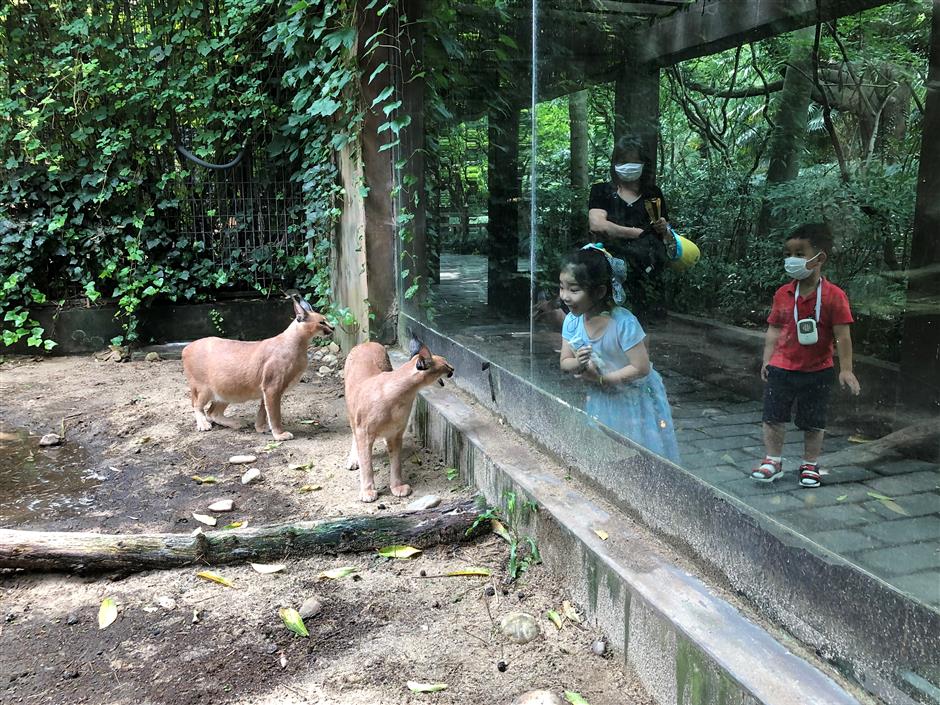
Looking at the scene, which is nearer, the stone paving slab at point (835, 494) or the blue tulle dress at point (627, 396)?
the stone paving slab at point (835, 494)

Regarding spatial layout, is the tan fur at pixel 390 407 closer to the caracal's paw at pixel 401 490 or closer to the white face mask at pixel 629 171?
the caracal's paw at pixel 401 490

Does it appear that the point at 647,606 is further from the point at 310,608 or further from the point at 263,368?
the point at 263,368

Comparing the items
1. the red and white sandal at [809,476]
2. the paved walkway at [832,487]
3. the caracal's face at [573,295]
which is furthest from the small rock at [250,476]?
the red and white sandal at [809,476]

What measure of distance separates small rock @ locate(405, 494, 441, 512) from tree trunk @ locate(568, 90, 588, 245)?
1484mm

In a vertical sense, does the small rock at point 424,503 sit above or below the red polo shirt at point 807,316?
below

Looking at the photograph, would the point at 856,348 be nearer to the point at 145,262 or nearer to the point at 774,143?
the point at 774,143

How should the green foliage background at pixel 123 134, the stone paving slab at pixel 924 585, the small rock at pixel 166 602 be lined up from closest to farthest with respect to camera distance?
1. the stone paving slab at pixel 924 585
2. the small rock at pixel 166 602
3. the green foliage background at pixel 123 134

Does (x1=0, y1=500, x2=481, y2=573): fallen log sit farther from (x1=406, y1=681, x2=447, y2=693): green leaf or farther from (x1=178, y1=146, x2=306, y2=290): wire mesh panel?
(x1=178, y1=146, x2=306, y2=290): wire mesh panel

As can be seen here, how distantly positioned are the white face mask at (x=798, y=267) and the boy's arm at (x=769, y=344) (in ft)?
0.52

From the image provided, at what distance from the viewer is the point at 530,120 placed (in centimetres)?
395

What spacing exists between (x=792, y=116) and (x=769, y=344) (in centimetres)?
65

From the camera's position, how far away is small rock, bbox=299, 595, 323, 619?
2980mm

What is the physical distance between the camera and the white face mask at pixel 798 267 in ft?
6.68

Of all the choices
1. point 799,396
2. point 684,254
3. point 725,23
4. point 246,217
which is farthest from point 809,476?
point 246,217
